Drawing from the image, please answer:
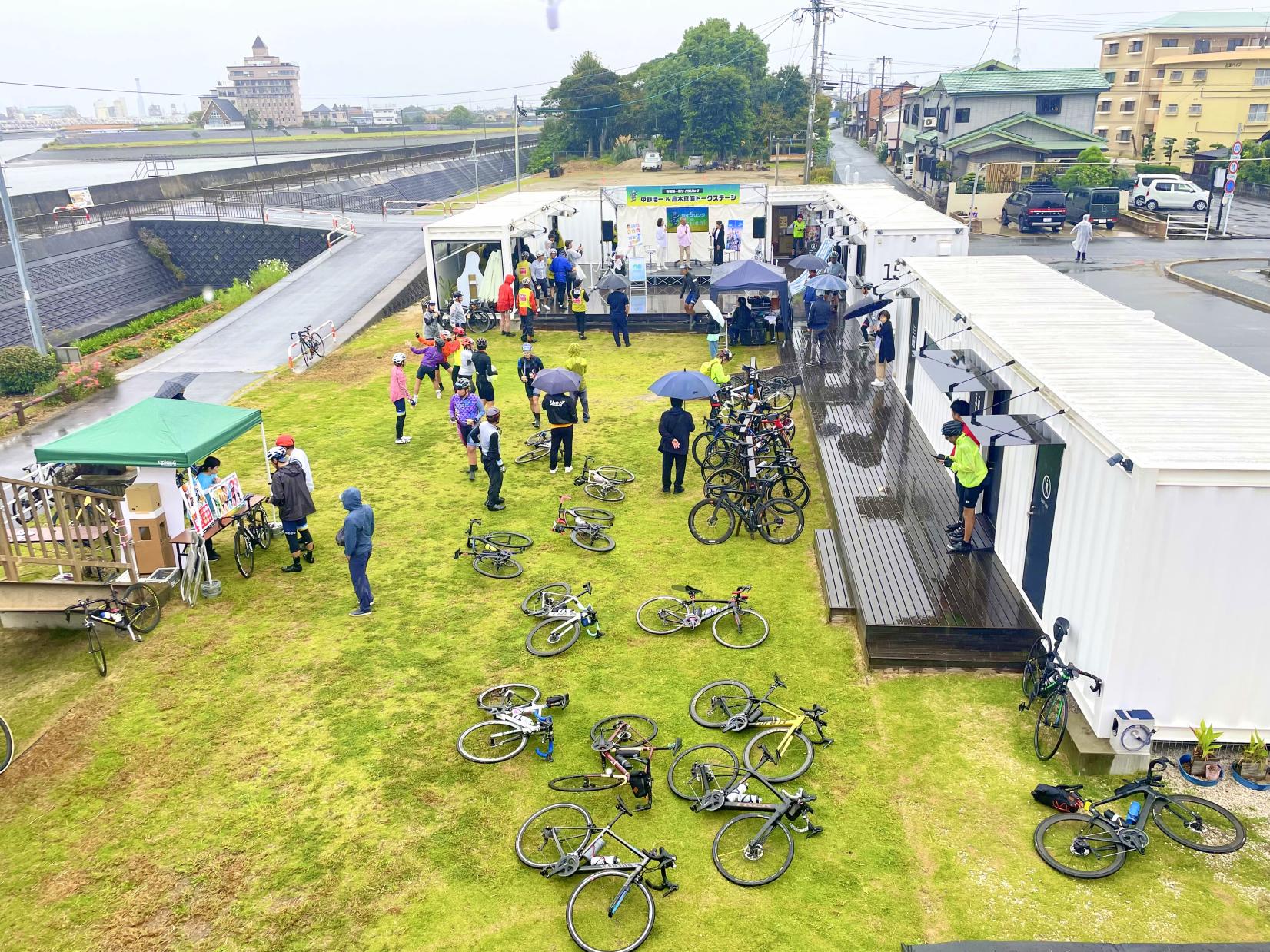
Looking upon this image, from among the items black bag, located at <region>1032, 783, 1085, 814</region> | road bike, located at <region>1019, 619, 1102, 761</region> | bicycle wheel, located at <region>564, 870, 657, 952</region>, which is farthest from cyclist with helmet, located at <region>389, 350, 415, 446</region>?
black bag, located at <region>1032, 783, 1085, 814</region>

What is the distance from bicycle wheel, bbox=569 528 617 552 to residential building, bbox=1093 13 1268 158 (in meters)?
70.4

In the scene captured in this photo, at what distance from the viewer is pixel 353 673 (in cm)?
1034

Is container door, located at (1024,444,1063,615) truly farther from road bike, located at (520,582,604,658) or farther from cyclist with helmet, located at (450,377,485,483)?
cyclist with helmet, located at (450,377,485,483)

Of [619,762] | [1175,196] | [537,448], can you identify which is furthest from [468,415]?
[1175,196]

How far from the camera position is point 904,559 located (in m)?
11.5

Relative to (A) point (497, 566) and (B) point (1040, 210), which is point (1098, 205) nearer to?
(B) point (1040, 210)

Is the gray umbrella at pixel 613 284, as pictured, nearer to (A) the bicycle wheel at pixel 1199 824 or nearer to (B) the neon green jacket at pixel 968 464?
(B) the neon green jacket at pixel 968 464

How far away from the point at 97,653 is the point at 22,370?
15293 mm

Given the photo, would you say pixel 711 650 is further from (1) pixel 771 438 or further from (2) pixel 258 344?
(2) pixel 258 344

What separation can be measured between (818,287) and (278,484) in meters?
12.7

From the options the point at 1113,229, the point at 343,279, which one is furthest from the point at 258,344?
the point at 1113,229

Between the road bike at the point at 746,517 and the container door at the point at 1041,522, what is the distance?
12.3 ft

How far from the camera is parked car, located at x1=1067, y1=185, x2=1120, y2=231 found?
4188 centimetres

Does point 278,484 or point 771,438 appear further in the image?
point 771,438
